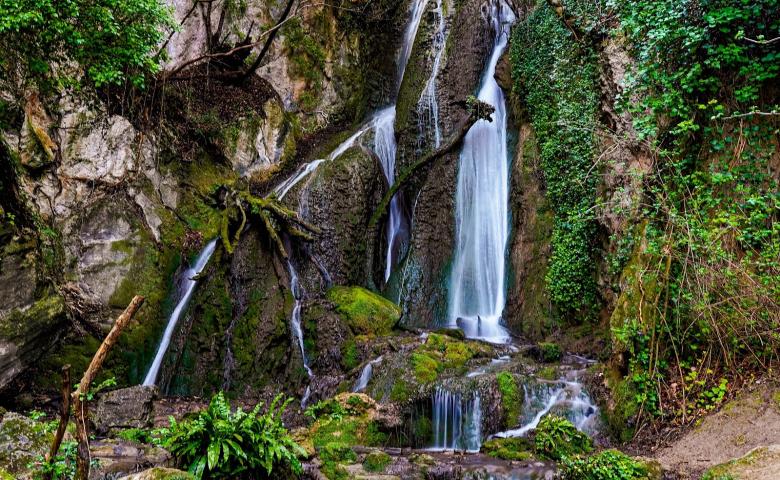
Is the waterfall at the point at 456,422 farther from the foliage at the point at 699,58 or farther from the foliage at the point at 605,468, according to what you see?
the foliage at the point at 699,58

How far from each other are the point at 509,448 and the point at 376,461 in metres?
1.75

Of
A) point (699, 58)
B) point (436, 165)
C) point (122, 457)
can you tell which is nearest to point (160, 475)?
point (122, 457)

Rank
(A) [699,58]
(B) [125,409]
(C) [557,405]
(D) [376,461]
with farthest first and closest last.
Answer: (B) [125,409] < (C) [557,405] < (A) [699,58] < (D) [376,461]

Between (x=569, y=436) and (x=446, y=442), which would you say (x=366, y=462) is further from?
(x=569, y=436)

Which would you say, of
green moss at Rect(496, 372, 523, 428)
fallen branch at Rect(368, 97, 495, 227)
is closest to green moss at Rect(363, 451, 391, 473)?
green moss at Rect(496, 372, 523, 428)

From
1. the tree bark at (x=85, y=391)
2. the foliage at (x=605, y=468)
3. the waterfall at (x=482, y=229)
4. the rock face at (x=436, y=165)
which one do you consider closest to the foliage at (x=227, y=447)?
the tree bark at (x=85, y=391)

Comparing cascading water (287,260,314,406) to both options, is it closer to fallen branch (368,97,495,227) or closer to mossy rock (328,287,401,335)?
mossy rock (328,287,401,335)

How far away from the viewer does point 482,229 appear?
12.7 meters

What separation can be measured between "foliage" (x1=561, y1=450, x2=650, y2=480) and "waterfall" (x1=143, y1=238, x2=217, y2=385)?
8178 millimetres

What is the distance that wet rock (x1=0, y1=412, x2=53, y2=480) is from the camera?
451 centimetres

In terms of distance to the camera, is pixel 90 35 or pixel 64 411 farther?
pixel 90 35

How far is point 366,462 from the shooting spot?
578cm

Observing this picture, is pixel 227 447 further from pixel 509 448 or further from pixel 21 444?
pixel 509 448

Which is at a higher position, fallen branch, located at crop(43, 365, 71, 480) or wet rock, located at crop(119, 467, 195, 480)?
fallen branch, located at crop(43, 365, 71, 480)
